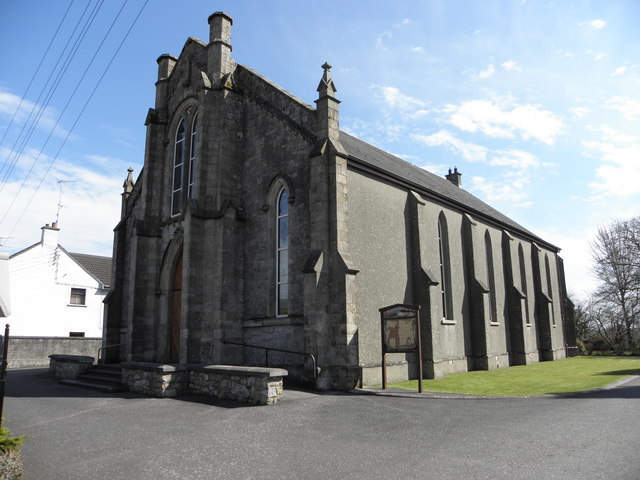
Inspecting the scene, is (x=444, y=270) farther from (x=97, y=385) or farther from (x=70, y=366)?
(x=70, y=366)

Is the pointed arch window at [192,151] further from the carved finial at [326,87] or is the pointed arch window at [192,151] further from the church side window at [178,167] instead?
the carved finial at [326,87]

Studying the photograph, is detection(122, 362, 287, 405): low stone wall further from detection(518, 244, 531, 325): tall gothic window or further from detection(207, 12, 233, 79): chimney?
detection(518, 244, 531, 325): tall gothic window

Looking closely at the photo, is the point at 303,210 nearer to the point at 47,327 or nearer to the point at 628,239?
the point at 47,327

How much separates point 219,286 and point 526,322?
63.5 ft

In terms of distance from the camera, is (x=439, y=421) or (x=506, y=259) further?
(x=506, y=259)

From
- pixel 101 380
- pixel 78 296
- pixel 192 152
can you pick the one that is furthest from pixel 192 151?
pixel 78 296

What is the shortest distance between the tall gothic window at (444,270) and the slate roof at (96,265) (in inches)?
1043

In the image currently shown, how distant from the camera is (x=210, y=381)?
1191 cm

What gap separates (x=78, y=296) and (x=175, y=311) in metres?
19.3

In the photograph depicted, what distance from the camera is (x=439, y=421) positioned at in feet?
29.0

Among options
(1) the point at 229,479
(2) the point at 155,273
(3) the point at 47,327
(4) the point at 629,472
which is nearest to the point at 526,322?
(2) the point at 155,273

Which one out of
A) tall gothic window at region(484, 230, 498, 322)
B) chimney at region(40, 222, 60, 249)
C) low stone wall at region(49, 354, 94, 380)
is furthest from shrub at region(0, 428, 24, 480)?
chimney at region(40, 222, 60, 249)

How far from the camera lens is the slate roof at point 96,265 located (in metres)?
34.9

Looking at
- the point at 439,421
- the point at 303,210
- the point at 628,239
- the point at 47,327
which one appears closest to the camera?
the point at 439,421
